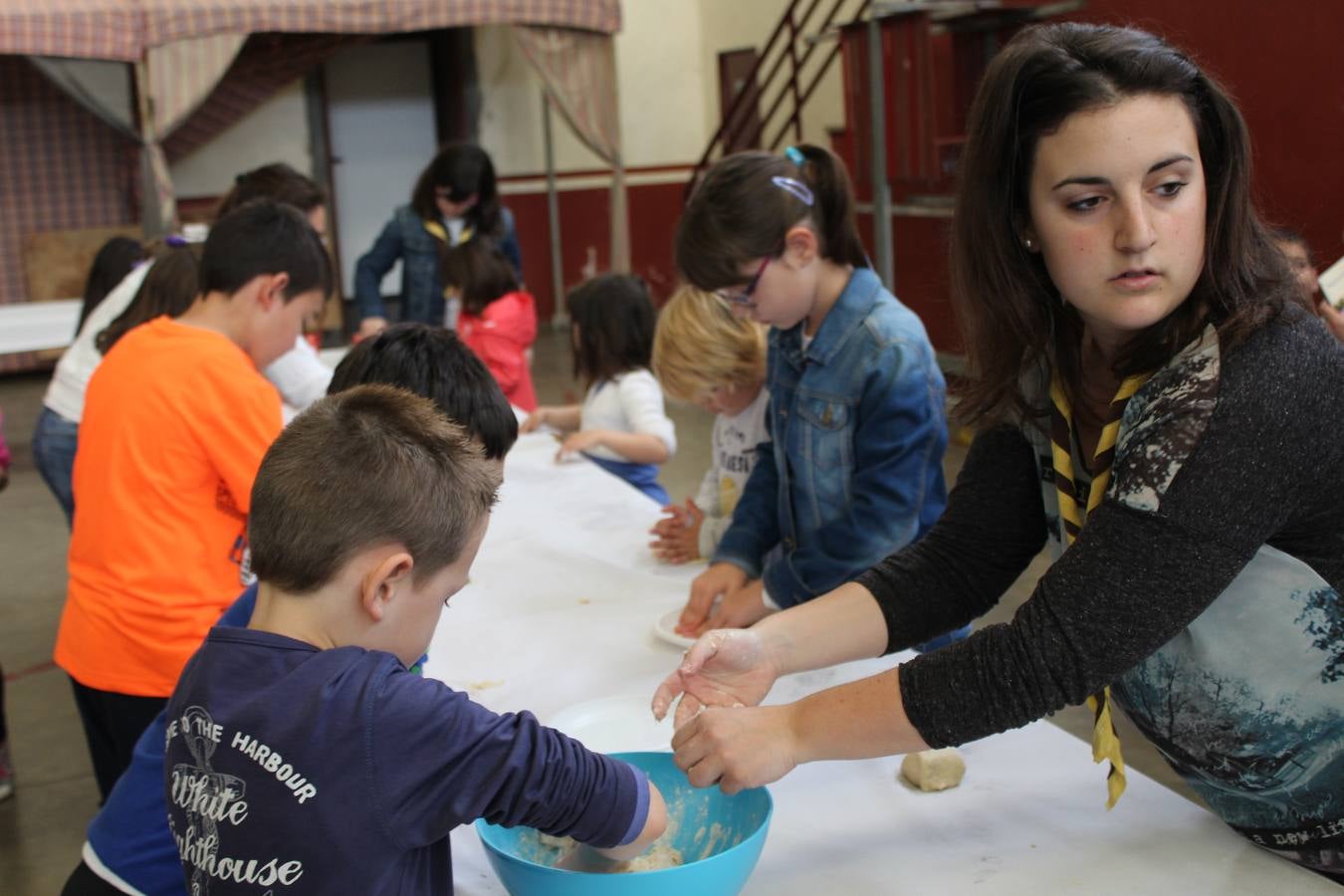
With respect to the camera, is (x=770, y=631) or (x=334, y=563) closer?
(x=334, y=563)

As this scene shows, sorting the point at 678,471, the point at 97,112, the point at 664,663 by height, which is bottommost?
the point at 678,471

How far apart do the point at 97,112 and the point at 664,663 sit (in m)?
8.53

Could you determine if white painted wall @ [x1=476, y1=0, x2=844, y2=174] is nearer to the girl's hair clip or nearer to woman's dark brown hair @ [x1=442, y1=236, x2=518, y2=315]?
woman's dark brown hair @ [x1=442, y1=236, x2=518, y2=315]

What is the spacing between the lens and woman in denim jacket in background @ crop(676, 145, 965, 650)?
6.41 ft

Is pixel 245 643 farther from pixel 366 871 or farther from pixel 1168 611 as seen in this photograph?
pixel 1168 611

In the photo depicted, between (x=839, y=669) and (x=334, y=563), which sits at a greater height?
(x=334, y=563)

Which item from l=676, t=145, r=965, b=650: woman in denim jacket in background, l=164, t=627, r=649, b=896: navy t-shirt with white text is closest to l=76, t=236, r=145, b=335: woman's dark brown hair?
l=676, t=145, r=965, b=650: woman in denim jacket in background

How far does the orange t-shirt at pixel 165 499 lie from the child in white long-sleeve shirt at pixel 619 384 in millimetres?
1249

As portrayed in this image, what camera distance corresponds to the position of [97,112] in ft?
29.0

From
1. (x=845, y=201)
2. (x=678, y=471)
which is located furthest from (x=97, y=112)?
(x=845, y=201)

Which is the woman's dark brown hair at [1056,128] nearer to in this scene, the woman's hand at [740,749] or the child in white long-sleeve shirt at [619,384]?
the woman's hand at [740,749]

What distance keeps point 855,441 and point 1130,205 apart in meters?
0.92

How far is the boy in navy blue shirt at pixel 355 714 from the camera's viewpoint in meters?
1.02

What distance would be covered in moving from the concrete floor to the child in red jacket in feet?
5.29
